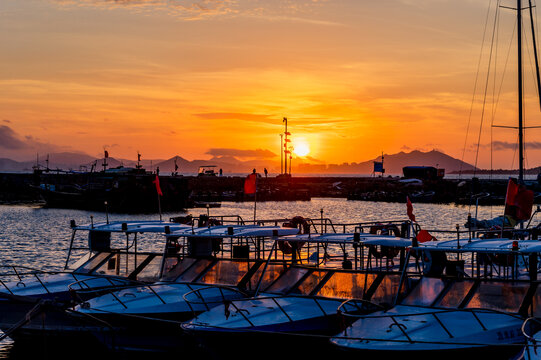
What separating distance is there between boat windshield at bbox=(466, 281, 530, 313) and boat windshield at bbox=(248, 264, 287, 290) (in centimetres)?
607

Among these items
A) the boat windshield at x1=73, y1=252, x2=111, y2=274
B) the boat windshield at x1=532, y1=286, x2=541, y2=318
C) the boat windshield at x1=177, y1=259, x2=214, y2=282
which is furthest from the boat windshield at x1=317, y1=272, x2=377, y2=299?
the boat windshield at x1=73, y1=252, x2=111, y2=274

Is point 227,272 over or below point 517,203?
below

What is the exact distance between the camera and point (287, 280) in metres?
20.7

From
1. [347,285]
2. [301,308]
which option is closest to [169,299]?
[301,308]

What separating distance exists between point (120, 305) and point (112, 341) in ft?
4.87

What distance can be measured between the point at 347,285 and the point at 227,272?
14.6 ft

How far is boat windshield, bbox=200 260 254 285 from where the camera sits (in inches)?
867

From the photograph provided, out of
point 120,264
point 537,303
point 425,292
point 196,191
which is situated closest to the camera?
point 537,303

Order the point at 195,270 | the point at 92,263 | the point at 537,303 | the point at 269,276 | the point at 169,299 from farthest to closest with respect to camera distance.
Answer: the point at 92,263, the point at 195,270, the point at 269,276, the point at 169,299, the point at 537,303

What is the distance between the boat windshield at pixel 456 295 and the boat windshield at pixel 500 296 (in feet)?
0.81

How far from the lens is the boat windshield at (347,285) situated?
1925 centimetres

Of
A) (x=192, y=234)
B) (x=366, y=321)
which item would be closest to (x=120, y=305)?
(x=192, y=234)

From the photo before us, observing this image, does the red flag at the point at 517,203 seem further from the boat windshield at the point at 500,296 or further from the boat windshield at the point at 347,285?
the boat windshield at the point at 347,285

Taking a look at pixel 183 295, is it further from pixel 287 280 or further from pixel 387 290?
pixel 387 290
